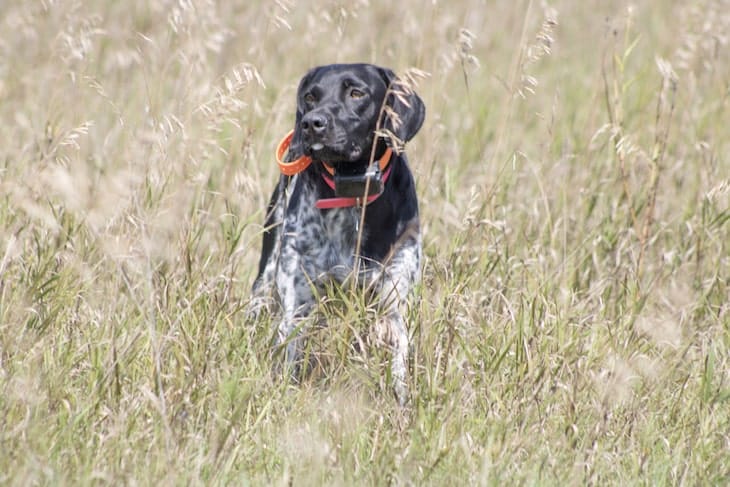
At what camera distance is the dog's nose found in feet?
13.3

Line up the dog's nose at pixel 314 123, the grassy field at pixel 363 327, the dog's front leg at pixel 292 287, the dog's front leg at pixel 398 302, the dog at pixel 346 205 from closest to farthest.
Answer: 1. the grassy field at pixel 363 327
2. the dog's front leg at pixel 398 302
3. the dog's nose at pixel 314 123
4. the dog at pixel 346 205
5. the dog's front leg at pixel 292 287

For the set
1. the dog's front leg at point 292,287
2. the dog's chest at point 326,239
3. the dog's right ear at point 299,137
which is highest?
the dog's right ear at point 299,137

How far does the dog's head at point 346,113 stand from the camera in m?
4.11

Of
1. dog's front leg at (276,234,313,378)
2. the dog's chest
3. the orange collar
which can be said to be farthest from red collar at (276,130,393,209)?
dog's front leg at (276,234,313,378)

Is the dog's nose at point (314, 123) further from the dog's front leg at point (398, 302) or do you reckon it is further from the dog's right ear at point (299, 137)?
the dog's front leg at point (398, 302)

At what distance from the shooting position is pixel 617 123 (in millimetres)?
4945

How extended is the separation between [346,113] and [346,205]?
Result: 36 cm

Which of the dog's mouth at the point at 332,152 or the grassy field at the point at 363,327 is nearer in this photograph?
the grassy field at the point at 363,327

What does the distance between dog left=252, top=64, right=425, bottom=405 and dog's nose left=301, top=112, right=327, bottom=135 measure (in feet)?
0.10

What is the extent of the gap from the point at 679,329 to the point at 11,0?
5.56 meters

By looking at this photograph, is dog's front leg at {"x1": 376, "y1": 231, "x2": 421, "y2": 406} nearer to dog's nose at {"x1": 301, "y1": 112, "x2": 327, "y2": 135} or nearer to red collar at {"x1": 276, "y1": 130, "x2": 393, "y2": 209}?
red collar at {"x1": 276, "y1": 130, "x2": 393, "y2": 209}

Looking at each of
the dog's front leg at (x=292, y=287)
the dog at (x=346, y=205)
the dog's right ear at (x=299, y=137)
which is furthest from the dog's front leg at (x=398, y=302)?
the dog's right ear at (x=299, y=137)

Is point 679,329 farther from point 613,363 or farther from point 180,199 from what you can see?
point 180,199

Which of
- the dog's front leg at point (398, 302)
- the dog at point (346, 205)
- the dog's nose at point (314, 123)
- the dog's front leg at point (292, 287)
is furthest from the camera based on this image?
the dog's front leg at point (292, 287)
